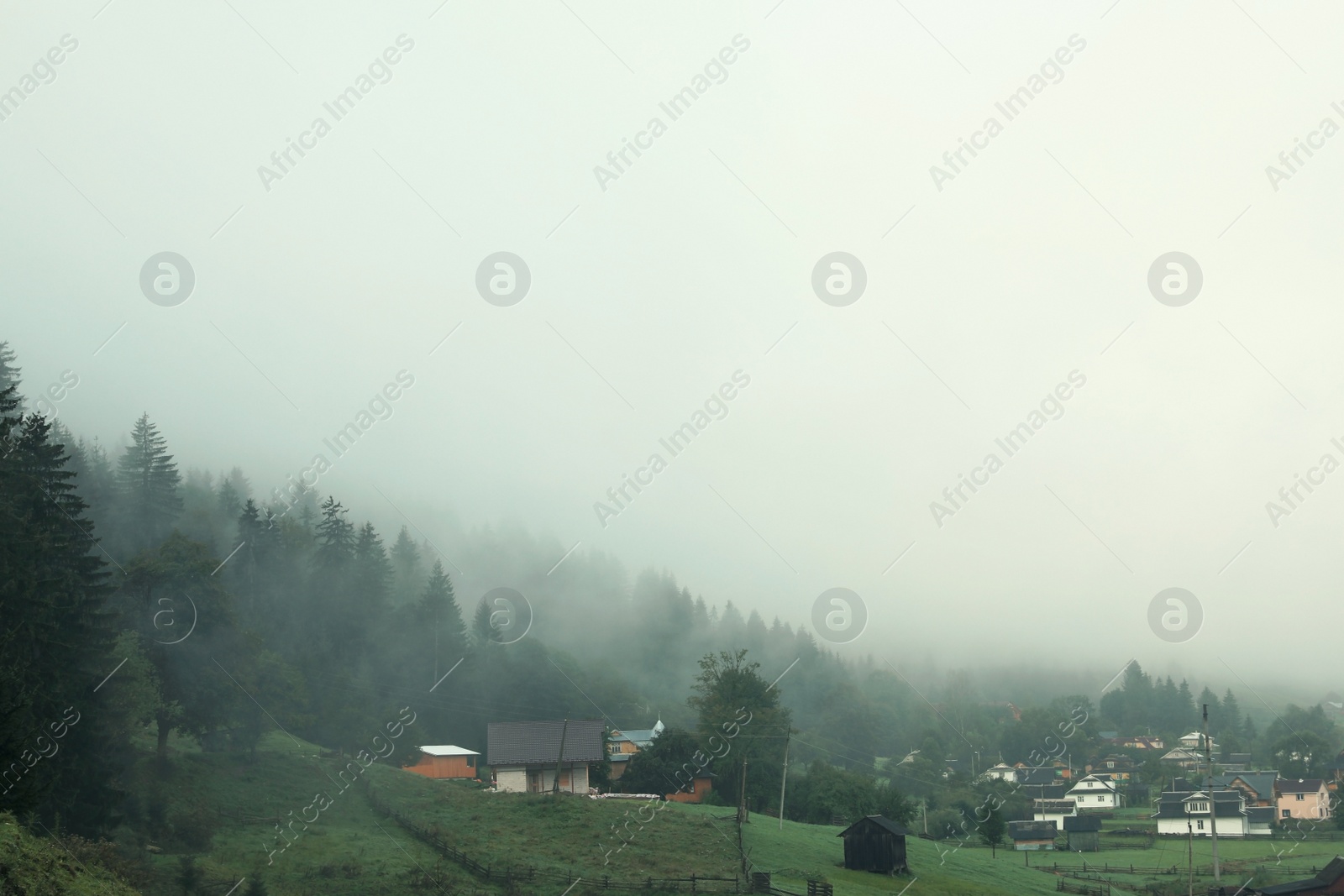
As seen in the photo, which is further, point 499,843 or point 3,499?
point 499,843

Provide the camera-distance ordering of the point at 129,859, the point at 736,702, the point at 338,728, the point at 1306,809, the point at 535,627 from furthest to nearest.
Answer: the point at 535,627 < the point at 1306,809 < the point at 338,728 < the point at 736,702 < the point at 129,859

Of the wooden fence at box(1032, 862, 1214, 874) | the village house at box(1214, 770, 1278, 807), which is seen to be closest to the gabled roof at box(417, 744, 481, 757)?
the wooden fence at box(1032, 862, 1214, 874)

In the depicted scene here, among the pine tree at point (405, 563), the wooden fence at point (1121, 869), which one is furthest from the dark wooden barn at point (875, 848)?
the pine tree at point (405, 563)

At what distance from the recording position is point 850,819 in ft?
246

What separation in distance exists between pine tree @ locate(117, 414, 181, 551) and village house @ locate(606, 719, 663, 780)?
48497 mm

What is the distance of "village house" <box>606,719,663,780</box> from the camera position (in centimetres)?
8167

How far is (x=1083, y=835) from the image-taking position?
3233 inches

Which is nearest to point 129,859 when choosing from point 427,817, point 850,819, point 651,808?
point 427,817

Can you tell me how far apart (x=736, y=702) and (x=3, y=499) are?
1918 inches

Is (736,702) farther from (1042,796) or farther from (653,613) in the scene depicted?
(653,613)

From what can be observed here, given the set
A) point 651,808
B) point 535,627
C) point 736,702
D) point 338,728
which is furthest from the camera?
point 535,627

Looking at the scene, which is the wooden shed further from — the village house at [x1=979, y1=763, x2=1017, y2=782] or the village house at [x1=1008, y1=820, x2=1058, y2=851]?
the village house at [x1=979, y1=763, x2=1017, y2=782]

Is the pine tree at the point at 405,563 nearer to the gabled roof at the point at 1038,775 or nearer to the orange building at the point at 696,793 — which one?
the orange building at the point at 696,793

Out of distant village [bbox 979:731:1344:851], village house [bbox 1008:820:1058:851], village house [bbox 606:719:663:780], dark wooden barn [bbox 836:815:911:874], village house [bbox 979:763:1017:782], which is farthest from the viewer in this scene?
village house [bbox 979:763:1017:782]
